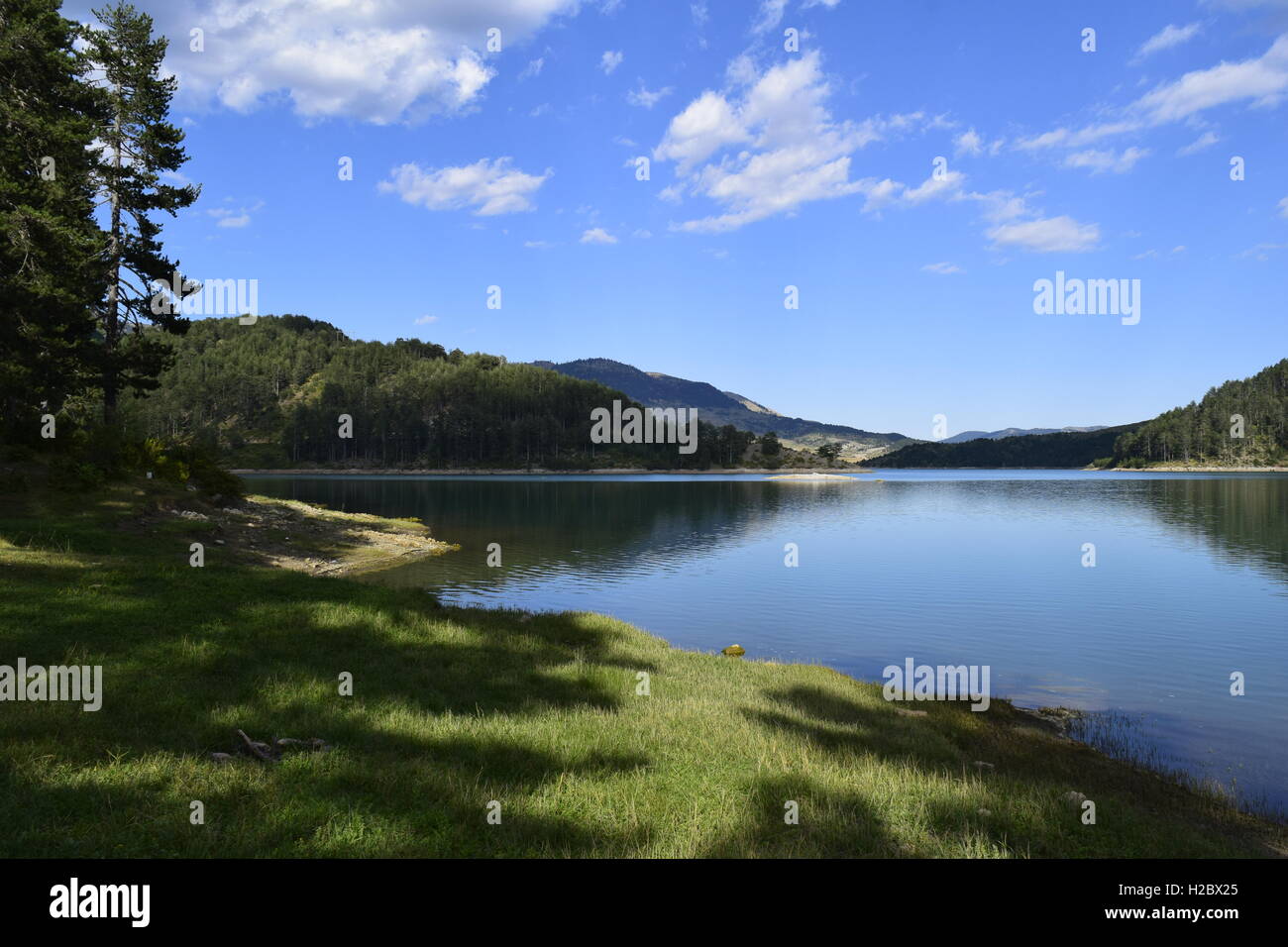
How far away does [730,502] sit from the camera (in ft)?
386

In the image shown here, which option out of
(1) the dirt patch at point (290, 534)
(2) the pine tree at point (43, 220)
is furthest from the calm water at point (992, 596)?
(2) the pine tree at point (43, 220)

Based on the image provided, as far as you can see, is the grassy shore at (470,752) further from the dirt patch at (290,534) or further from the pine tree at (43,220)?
the pine tree at (43,220)

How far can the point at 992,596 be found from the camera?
125ft

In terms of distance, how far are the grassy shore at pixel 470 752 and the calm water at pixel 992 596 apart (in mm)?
5564

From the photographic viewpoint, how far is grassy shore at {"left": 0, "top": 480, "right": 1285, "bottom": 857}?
8.15 m

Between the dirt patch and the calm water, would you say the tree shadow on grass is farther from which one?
the dirt patch

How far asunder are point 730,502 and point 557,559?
7044 centimetres

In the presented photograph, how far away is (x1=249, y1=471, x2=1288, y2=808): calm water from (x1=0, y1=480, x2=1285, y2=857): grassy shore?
556 centimetres

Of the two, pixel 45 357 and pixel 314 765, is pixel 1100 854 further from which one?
pixel 45 357

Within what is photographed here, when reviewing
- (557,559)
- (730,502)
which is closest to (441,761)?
(557,559)

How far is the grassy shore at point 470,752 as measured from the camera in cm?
815
